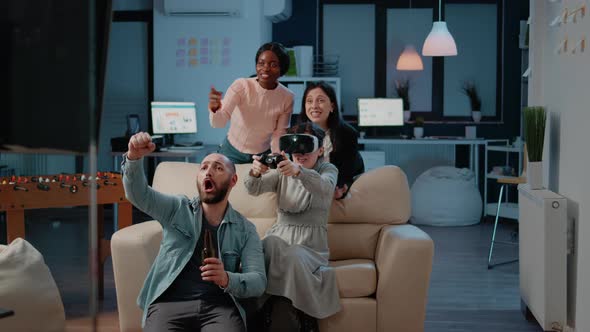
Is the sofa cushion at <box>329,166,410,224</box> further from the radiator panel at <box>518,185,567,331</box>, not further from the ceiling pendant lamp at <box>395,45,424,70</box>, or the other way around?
the ceiling pendant lamp at <box>395,45,424,70</box>

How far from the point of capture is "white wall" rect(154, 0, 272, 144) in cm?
809

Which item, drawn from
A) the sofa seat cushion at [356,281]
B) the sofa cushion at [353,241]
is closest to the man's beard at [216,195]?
the sofa seat cushion at [356,281]

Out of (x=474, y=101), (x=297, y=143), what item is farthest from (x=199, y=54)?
(x=297, y=143)

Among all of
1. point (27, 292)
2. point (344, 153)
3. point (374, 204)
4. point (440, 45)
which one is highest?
point (440, 45)

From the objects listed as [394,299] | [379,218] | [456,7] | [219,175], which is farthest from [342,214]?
[456,7]

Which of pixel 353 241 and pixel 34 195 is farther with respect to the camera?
pixel 34 195

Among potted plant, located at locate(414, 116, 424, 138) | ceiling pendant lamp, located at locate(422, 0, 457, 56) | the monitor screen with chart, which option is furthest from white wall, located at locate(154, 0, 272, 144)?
potted plant, located at locate(414, 116, 424, 138)

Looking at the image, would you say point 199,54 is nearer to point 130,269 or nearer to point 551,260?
point 130,269

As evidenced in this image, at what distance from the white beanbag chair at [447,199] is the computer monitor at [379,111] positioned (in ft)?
2.85

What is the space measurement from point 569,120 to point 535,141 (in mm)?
396

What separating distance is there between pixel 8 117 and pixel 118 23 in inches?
330

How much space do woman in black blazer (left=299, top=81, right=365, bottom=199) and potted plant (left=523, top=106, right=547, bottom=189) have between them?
35.2 inches

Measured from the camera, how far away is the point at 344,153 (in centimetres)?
400

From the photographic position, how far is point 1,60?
0.95 m
